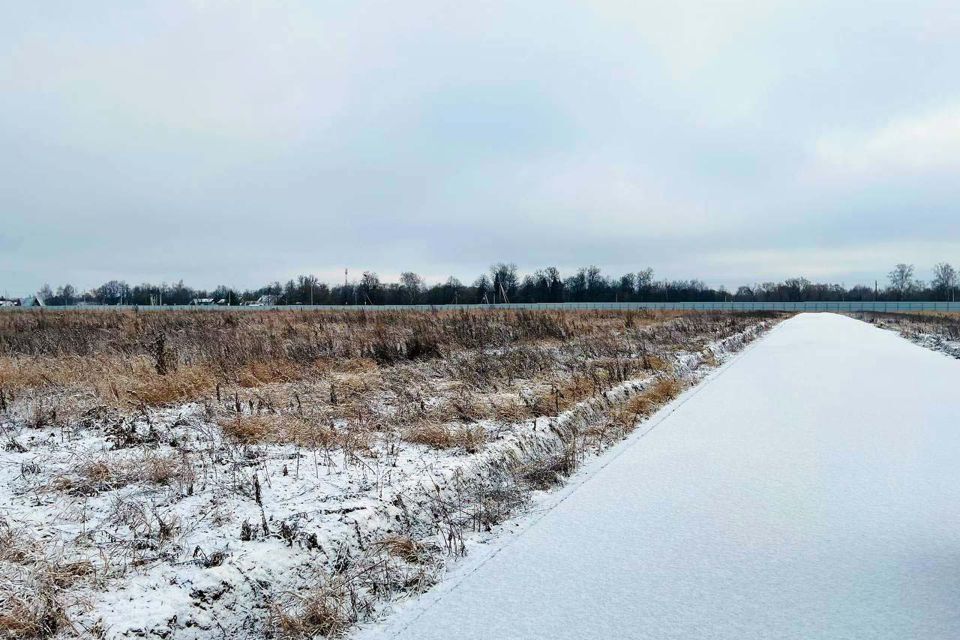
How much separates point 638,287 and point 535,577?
467 feet

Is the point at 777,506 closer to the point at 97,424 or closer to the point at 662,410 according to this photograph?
the point at 662,410

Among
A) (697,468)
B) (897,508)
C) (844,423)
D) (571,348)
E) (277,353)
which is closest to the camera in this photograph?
(897,508)

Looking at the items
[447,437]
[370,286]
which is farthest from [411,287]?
[447,437]

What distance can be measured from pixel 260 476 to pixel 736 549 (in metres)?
3.73

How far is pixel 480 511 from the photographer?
16.2ft

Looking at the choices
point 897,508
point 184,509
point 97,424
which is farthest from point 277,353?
point 897,508

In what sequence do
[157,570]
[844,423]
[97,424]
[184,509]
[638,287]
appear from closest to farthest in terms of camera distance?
[157,570]
[184,509]
[97,424]
[844,423]
[638,287]

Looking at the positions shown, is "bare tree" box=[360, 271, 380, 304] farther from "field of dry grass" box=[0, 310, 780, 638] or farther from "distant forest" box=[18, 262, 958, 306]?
"field of dry grass" box=[0, 310, 780, 638]

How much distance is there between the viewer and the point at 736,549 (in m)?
4.12

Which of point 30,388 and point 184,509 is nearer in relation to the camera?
point 184,509

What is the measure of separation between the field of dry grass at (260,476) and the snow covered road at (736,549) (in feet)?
1.72

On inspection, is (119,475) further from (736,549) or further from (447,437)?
(736,549)

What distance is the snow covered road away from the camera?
127 inches

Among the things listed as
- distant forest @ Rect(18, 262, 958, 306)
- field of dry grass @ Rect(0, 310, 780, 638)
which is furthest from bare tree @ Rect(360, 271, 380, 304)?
field of dry grass @ Rect(0, 310, 780, 638)
